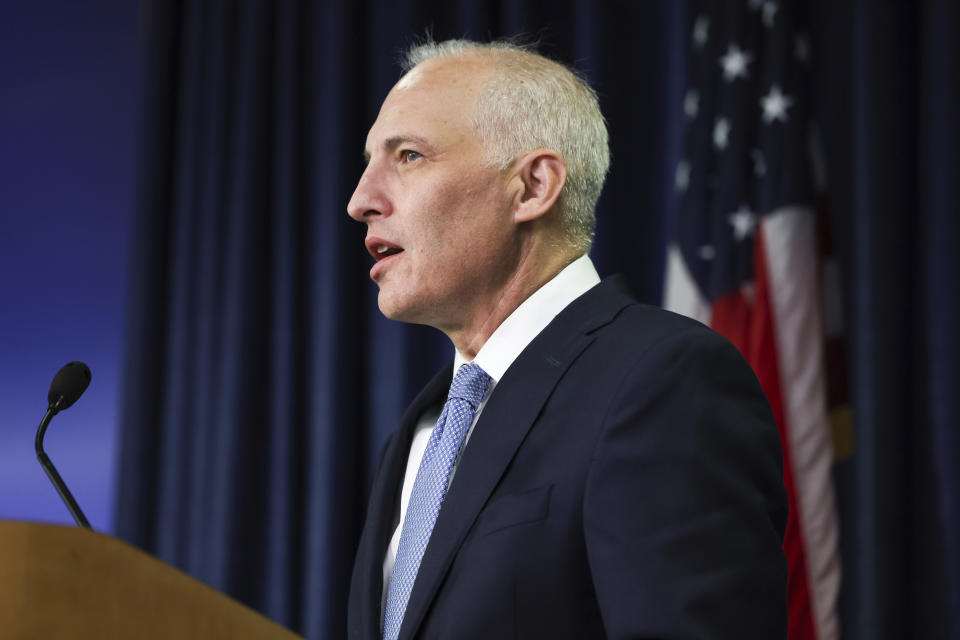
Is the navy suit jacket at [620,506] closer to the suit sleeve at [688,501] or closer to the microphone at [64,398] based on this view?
the suit sleeve at [688,501]

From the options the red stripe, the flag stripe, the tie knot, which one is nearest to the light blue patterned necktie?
the tie knot

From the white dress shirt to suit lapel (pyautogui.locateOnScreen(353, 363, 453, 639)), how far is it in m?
0.01

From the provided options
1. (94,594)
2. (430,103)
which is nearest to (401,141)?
(430,103)

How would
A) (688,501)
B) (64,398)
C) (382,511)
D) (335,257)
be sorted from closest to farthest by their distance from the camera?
(688,501) < (64,398) < (382,511) < (335,257)

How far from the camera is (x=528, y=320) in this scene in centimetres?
133

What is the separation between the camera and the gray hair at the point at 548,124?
56.9 inches

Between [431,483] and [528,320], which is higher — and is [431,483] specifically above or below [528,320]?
below

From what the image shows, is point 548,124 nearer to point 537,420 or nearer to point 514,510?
point 537,420

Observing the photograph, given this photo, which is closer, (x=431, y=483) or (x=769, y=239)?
(x=431, y=483)

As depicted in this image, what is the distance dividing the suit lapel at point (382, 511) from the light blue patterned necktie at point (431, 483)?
1.4 inches

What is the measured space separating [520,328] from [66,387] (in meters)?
0.61

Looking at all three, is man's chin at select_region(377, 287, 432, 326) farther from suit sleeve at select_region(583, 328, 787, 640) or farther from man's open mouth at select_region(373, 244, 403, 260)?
suit sleeve at select_region(583, 328, 787, 640)


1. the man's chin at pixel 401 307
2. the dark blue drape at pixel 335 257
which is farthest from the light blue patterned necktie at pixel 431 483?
the dark blue drape at pixel 335 257

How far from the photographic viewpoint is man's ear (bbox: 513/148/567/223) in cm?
142
